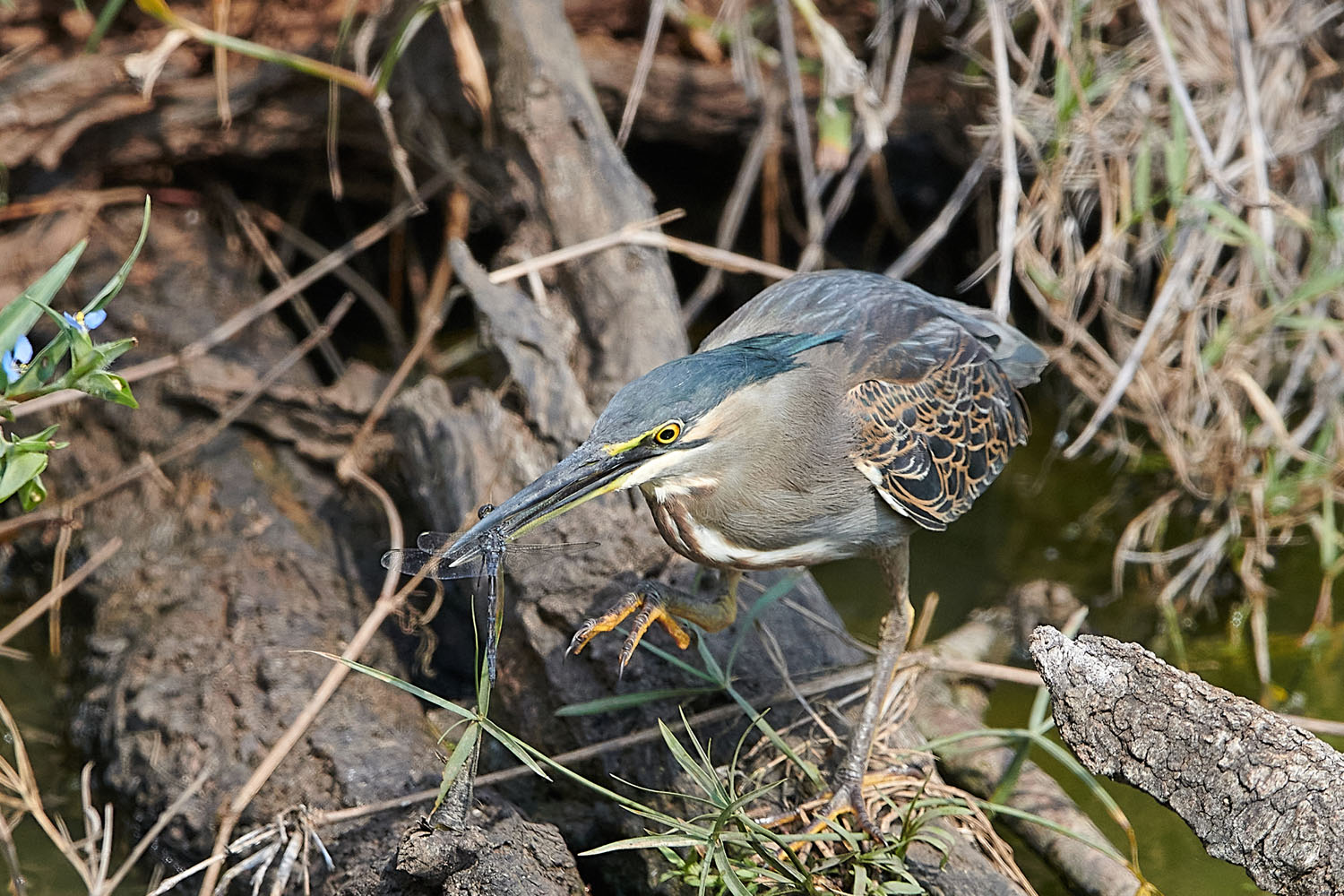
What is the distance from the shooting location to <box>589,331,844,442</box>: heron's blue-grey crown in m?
2.30

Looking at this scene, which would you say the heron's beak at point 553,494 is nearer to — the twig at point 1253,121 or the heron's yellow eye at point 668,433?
the heron's yellow eye at point 668,433

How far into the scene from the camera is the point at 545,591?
3.09m

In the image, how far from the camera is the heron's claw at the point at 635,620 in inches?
104

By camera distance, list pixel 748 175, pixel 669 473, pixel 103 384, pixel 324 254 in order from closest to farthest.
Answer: pixel 103 384 < pixel 669 473 < pixel 748 175 < pixel 324 254

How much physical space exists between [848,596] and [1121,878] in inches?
60.5

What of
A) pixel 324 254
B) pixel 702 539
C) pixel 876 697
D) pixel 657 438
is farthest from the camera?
pixel 324 254

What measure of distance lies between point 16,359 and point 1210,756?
2.32m

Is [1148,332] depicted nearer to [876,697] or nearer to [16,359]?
[876,697]

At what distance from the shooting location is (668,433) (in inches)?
93.8

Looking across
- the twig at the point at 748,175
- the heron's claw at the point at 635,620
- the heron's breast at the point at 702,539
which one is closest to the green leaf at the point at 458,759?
the heron's claw at the point at 635,620

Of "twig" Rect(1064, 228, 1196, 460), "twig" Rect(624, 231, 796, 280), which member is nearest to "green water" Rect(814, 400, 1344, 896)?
"twig" Rect(1064, 228, 1196, 460)

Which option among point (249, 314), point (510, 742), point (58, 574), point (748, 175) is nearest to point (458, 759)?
point (510, 742)

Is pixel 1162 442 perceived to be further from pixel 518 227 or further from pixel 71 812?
pixel 71 812

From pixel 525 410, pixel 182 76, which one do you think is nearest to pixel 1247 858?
pixel 525 410
